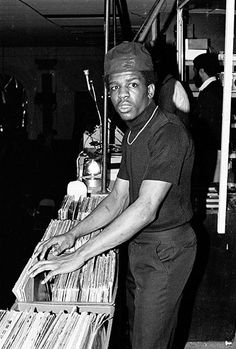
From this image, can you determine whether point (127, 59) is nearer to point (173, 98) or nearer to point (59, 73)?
point (173, 98)

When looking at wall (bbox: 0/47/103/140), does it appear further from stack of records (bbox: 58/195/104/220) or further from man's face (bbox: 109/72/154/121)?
man's face (bbox: 109/72/154/121)

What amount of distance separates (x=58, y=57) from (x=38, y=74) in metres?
0.76

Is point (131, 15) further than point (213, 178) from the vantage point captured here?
Yes

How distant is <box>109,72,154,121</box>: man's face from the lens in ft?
6.50

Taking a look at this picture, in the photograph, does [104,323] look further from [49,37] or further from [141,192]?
[49,37]

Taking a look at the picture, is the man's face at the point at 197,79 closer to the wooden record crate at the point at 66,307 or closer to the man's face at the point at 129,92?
the man's face at the point at 129,92

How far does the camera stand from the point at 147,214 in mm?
1950

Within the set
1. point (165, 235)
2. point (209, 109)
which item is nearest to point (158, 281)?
point (165, 235)

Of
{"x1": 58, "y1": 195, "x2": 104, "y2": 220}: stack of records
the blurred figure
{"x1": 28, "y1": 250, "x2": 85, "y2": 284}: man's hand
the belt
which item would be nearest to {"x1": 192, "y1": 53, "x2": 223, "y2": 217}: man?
the blurred figure

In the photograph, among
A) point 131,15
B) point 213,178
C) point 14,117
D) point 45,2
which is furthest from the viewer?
point 14,117

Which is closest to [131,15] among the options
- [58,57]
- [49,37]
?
[49,37]

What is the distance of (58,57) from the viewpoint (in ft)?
51.9

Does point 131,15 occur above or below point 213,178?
above

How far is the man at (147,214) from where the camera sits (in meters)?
1.95
